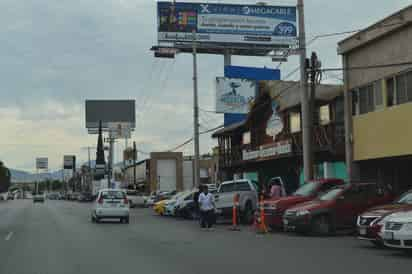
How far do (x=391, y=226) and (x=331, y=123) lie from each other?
1854 centimetres

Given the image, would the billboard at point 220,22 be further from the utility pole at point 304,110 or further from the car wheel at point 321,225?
the car wheel at point 321,225

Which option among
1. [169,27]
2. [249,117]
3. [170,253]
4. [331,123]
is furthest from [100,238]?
[169,27]

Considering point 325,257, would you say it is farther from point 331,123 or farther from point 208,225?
point 331,123

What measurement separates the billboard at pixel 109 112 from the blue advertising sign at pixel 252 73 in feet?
209

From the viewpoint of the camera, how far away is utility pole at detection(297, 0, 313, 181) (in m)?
26.0

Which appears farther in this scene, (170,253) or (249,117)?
(249,117)

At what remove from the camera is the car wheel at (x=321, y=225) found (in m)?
21.1

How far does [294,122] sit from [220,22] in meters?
14.8

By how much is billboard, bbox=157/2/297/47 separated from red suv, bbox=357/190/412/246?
34.4 metres

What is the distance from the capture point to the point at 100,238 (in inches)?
830

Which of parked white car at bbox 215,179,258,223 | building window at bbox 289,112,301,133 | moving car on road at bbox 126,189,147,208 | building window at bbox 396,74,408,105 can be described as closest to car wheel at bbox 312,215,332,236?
building window at bbox 396,74,408,105

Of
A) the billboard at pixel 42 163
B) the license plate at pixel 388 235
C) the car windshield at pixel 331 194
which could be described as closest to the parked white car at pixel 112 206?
the car windshield at pixel 331 194

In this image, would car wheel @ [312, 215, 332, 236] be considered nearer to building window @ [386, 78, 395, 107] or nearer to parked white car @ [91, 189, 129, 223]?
building window @ [386, 78, 395, 107]

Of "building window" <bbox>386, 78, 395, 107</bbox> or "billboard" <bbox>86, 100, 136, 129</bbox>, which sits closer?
"building window" <bbox>386, 78, 395, 107</bbox>
